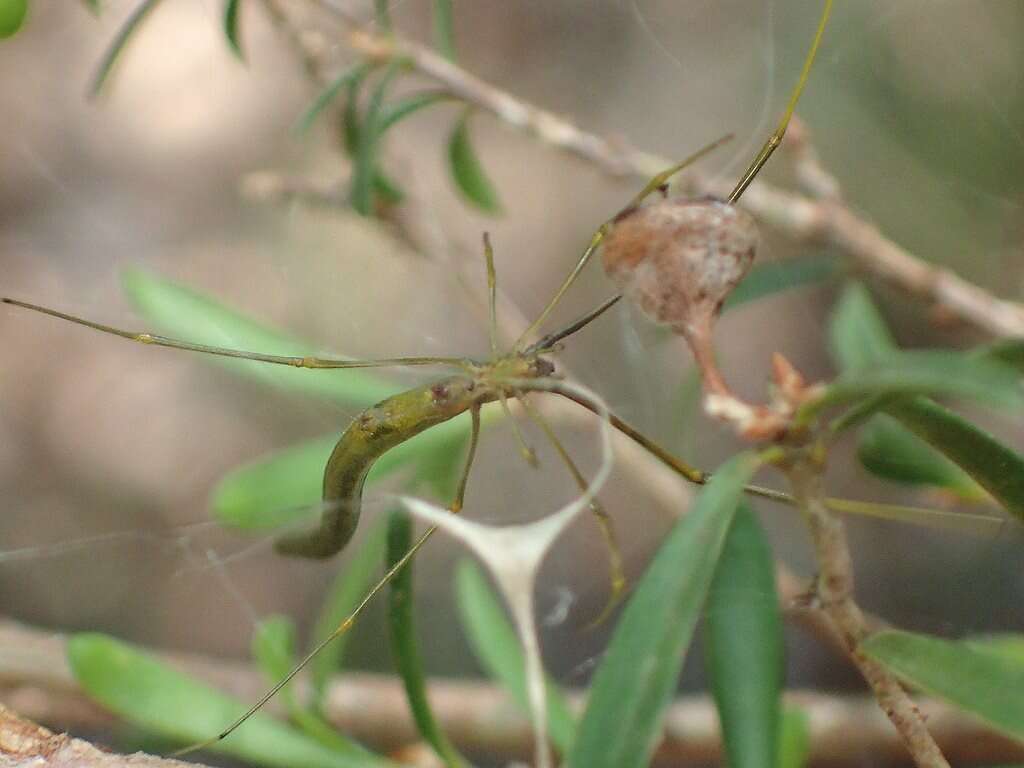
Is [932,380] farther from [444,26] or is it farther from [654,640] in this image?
[444,26]

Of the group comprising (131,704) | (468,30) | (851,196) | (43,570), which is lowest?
(131,704)

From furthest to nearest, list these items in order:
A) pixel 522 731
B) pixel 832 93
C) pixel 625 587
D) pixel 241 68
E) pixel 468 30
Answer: pixel 241 68
pixel 468 30
pixel 832 93
pixel 522 731
pixel 625 587

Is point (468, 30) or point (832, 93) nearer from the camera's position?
point (832, 93)

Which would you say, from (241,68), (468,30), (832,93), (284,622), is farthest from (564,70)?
(284,622)

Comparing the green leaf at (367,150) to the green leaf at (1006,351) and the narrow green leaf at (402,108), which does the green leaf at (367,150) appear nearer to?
the narrow green leaf at (402,108)

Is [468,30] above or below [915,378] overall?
above

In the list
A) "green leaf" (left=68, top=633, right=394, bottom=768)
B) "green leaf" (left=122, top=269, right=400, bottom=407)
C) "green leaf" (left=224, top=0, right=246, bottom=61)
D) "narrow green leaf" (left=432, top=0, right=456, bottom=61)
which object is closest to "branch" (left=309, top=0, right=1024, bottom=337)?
"narrow green leaf" (left=432, top=0, right=456, bottom=61)

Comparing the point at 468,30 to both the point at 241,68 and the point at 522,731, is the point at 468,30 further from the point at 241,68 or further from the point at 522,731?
the point at 522,731
